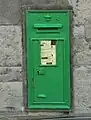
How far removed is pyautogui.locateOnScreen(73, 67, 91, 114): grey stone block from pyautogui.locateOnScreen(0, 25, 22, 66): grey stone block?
0.93 m

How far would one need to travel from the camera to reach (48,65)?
5.66 metres

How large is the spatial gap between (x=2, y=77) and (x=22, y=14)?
3.34ft

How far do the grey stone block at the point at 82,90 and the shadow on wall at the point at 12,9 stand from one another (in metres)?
1.11

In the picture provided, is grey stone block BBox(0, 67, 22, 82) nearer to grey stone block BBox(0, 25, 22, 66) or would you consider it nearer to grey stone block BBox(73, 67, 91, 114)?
grey stone block BBox(0, 25, 22, 66)

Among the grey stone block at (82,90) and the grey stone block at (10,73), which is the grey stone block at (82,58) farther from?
the grey stone block at (10,73)

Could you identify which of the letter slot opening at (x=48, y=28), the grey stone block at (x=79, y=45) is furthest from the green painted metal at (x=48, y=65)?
the grey stone block at (x=79, y=45)

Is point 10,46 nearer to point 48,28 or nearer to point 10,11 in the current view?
point 10,11

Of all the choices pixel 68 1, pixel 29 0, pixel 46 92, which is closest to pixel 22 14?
pixel 29 0

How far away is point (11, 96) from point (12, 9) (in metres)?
1.35

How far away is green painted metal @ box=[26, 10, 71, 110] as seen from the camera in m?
5.60

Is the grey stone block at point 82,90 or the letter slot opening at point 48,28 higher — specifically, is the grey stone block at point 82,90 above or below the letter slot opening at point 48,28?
below

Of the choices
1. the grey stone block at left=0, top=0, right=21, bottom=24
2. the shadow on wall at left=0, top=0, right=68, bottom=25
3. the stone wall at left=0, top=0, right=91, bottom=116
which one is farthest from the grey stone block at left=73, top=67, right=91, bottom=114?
the grey stone block at left=0, top=0, right=21, bottom=24

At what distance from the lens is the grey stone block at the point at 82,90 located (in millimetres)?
5688

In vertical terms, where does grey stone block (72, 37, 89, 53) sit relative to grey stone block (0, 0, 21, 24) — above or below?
below
